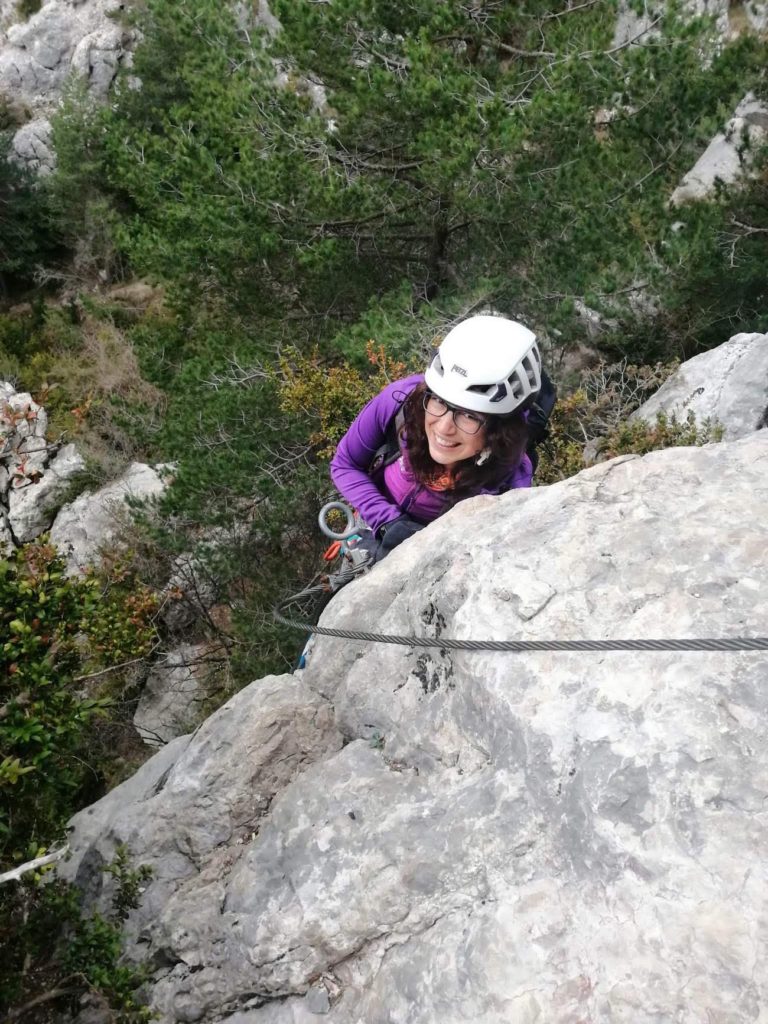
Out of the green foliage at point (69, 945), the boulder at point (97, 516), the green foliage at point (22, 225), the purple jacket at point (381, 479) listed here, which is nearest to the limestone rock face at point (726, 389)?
the purple jacket at point (381, 479)

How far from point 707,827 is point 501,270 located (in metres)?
5.80

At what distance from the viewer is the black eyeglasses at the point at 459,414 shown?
2.51 meters

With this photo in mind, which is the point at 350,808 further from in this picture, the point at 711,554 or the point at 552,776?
the point at 711,554

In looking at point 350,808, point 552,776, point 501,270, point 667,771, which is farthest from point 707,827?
point 501,270

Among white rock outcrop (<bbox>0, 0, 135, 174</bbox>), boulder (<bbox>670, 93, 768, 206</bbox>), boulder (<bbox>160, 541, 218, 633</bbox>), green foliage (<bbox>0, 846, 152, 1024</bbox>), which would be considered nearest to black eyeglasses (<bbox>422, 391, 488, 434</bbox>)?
green foliage (<bbox>0, 846, 152, 1024</bbox>)

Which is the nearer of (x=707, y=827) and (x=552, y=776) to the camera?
(x=707, y=827)

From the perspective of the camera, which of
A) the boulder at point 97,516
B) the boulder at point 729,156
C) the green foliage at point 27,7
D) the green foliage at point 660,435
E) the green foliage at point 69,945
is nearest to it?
the green foliage at point 69,945

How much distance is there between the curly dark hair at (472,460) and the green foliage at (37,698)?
164 centimetres

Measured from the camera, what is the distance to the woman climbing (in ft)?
8.21

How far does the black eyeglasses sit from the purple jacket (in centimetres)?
25

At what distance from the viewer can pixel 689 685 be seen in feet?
5.19

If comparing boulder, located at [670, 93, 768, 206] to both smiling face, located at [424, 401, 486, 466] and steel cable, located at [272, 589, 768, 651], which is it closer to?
smiling face, located at [424, 401, 486, 466]

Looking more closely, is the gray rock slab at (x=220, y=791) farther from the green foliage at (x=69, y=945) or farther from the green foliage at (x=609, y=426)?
the green foliage at (x=609, y=426)

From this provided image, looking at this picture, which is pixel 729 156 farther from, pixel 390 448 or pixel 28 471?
pixel 28 471
